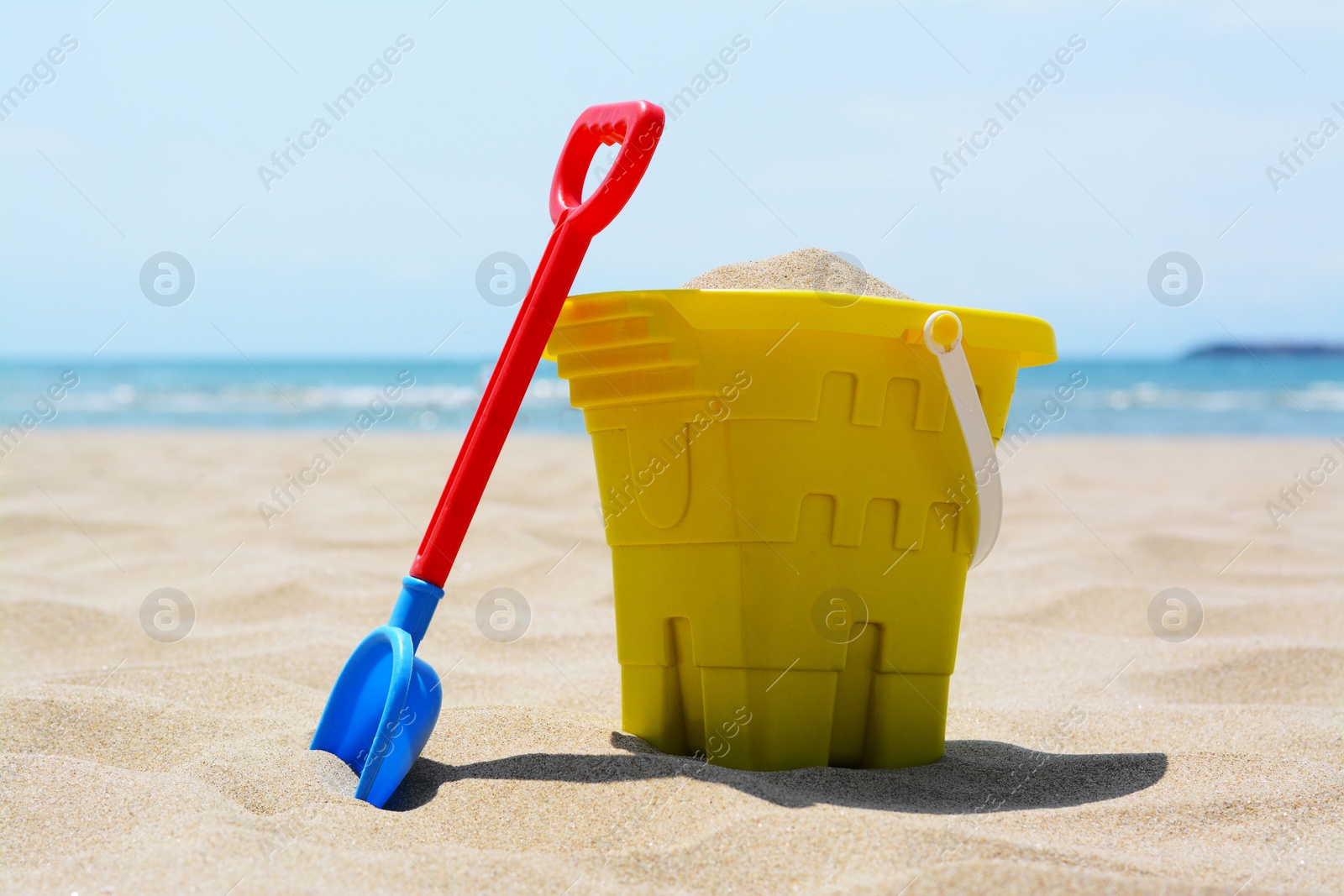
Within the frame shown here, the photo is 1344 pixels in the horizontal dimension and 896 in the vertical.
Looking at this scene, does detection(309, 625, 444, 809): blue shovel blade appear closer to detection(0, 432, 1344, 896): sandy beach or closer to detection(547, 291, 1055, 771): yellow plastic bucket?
detection(0, 432, 1344, 896): sandy beach

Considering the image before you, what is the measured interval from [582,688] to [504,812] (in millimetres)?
823

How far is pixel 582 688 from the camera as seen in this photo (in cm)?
216

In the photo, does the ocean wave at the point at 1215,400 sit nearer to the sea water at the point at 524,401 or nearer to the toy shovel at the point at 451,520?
the sea water at the point at 524,401

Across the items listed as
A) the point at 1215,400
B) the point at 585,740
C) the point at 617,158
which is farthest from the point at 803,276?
the point at 1215,400

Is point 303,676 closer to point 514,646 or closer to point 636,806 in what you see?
point 514,646

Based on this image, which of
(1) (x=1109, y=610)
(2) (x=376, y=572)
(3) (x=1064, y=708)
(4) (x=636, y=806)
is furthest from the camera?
(2) (x=376, y=572)

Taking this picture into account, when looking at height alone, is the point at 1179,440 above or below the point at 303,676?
above

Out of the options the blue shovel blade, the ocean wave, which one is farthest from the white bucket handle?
the ocean wave

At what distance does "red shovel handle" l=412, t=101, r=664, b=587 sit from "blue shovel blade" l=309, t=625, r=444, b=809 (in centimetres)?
13

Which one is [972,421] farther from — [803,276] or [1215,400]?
[1215,400]

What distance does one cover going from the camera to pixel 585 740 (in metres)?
1.64

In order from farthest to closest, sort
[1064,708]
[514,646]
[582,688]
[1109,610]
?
[1109,610] → [514,646] → [582,688] → [1064,708]

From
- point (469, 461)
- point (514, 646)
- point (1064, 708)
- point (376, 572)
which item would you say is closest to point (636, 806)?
point (469, 461)

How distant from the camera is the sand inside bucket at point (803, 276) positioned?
5.13 feet
